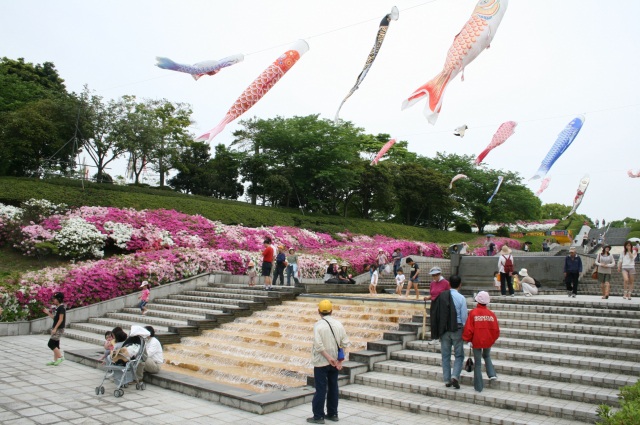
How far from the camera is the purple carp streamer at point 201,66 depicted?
10703mm

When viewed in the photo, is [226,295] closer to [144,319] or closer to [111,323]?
[144,319]

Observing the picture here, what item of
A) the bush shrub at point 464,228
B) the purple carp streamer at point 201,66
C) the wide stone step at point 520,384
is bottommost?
the wide stone step at point 520,384

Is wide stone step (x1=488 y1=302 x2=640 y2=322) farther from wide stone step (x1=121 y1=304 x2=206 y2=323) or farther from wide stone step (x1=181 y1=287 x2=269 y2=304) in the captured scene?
wide stone step (x1=121 y1=304 x2=206 y2=323)

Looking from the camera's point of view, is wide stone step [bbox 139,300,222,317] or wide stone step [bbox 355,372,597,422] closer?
wide stone step [bbox 355,372,597,422]

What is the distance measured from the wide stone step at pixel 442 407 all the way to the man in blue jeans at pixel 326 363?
1.19m

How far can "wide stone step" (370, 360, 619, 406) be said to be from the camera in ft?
23.9

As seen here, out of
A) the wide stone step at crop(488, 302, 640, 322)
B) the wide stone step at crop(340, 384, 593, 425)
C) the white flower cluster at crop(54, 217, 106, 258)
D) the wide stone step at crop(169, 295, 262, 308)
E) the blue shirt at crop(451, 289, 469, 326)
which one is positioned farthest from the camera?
the white flower cluster at crop(54, 217, 106, 258)

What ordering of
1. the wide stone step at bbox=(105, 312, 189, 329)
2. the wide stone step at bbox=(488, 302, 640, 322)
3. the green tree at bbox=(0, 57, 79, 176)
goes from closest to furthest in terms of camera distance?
the wide stone step at bbox=(488, 302, 640, 322)
the wide stone step at bbox=(105, 312, 189, 329)
the green tree at bbox=(0, 57, 79, 176)

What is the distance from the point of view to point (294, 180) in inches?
1590

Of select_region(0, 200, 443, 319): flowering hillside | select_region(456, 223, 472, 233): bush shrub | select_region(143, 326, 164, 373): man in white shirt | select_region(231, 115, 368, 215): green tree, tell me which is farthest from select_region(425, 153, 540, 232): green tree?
select_region(143, 326, 164, 373): man in white shirt

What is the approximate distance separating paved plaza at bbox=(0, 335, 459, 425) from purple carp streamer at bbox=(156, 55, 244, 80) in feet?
21.4

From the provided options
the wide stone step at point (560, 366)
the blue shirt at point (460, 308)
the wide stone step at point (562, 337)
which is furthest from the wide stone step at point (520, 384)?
the wide stone step at point (562, 337)

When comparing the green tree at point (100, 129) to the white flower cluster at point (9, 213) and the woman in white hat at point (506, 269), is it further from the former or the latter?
the woman in white hat at point (506, 269)

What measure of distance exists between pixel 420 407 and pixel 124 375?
4.99 meters
